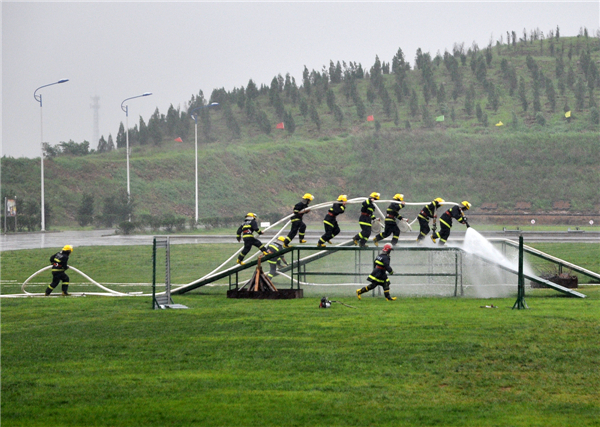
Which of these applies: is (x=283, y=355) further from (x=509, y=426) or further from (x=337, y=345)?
(x=509, y=426)

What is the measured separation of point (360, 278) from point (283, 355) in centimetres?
1052

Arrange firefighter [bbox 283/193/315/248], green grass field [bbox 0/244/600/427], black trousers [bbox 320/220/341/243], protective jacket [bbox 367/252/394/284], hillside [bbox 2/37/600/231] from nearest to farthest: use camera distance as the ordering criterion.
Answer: green grass field [bbox 0/244/600/427] < protective jacket [bbox 367/252/394/284] < black trousers [bbox 320/220/341/243] < firefighter [bbox 283/193/315/248] < hillside [bbox 2/37/600/231]

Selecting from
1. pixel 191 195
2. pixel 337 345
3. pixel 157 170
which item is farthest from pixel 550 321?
pixel 157 170

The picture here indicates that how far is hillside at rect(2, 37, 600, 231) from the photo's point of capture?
7744 cm

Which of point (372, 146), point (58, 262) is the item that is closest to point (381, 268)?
point (58, 262)

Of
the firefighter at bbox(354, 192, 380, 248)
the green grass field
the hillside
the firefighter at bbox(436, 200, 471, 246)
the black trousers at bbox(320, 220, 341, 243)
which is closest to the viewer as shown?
the green grass field

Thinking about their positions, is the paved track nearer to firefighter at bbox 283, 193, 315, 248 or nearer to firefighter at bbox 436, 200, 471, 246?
firefighter at bbox 283, 193, 315, 248

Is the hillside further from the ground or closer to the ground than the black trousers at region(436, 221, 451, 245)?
further from the ground

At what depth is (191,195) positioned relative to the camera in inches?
3189

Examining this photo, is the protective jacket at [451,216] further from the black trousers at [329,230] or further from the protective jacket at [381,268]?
the protective jacket at [381,268]

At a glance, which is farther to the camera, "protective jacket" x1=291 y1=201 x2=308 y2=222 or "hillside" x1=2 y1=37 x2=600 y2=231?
"hillside" x1=2 y1=37 x2=600 y2=231

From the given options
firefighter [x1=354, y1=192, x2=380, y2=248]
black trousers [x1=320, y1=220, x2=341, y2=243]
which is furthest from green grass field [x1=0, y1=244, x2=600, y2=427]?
black trousers [x1=320, y1=220, x2=341, y2=243]

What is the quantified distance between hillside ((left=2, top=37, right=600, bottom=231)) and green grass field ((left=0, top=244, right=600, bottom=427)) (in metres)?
47.8

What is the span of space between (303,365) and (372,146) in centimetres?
8744
